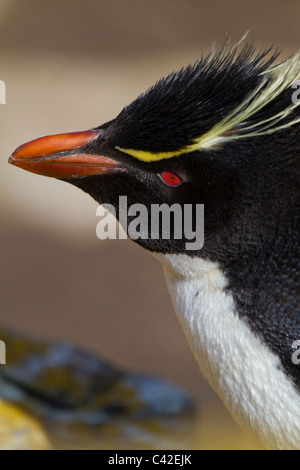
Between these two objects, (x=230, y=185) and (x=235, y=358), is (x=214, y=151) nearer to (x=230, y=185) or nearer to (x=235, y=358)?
(x=230, y=185)

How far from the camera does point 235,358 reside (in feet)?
4.64

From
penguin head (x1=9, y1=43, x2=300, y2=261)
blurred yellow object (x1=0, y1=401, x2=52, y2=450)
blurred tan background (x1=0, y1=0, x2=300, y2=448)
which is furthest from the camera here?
blurred tan background (x1=0, y1=0, x2=300, y2=448)

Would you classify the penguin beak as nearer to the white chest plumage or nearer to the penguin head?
the penguin head

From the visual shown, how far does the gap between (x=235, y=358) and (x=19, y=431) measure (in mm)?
944

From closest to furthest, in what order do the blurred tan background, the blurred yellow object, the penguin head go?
the penguin head < the blurred yellow object < the blurred tan background

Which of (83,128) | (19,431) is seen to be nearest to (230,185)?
(19,431)

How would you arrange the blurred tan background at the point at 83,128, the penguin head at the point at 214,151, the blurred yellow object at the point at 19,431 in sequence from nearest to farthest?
the penguin head at the point at 214,151, the blurred yellow object at the point at 19,431, the blurred tan background at the point at 83,128

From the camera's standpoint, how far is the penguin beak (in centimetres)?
141

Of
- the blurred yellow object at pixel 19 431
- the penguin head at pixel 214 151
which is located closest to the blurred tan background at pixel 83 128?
the blurred yellow object at pixel 19 431

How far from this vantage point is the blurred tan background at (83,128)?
11.7 feet

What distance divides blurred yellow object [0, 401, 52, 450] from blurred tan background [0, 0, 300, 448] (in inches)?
23.6

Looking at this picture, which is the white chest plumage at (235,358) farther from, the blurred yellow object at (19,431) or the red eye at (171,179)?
the blurred yellow object at (19,431)

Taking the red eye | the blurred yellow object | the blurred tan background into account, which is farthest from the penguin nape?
the blurred tan background
